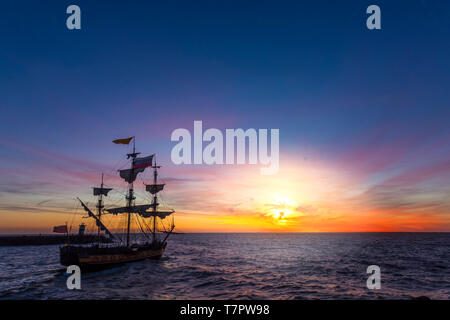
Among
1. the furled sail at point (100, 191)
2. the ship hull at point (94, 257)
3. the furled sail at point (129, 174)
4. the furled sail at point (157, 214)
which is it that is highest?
the furled sail at point (129, 174)

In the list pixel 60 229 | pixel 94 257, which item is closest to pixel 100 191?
pixel 60 229

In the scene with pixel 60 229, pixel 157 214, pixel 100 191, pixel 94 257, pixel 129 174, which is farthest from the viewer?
pixel 157 214

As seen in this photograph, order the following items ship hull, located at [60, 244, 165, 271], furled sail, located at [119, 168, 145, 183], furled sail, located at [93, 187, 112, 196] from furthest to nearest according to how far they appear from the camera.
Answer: furled sail, located at [93, 187, 112, 196] → furled sail, located at [119, 168, 145, 183] → ship hull, located at [60, 244, 165, 271]

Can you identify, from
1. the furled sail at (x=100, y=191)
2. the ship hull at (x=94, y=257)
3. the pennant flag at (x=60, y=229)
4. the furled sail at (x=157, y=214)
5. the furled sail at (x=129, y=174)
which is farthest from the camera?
the furled sail at (x=157, y=214)

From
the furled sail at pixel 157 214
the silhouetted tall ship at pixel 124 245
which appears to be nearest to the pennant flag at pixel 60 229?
the silhouetted tall ship at pixel 124 245

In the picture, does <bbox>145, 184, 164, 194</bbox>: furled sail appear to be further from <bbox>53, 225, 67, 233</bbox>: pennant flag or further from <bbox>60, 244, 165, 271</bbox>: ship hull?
<bbox>53, 225, 67, 233</bbox>: pennant flag

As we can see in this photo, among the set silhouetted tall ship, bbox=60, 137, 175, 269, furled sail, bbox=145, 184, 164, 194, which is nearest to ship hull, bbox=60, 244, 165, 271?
silhouetted tall ship, bbox=60, 137, 175, 269

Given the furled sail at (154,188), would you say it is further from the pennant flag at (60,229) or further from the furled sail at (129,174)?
the pennant flag at (60,229)

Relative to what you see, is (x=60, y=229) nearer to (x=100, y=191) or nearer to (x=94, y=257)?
(x=94, y=257)

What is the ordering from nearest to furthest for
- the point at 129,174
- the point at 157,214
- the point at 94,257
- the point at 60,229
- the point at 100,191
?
the point at 94,257
the point at 60,229
the point at 129,174
the point at 100,191
the point at 157,214

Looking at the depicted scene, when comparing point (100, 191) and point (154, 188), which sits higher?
point (154, 188)

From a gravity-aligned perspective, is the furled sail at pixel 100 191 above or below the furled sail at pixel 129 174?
below
